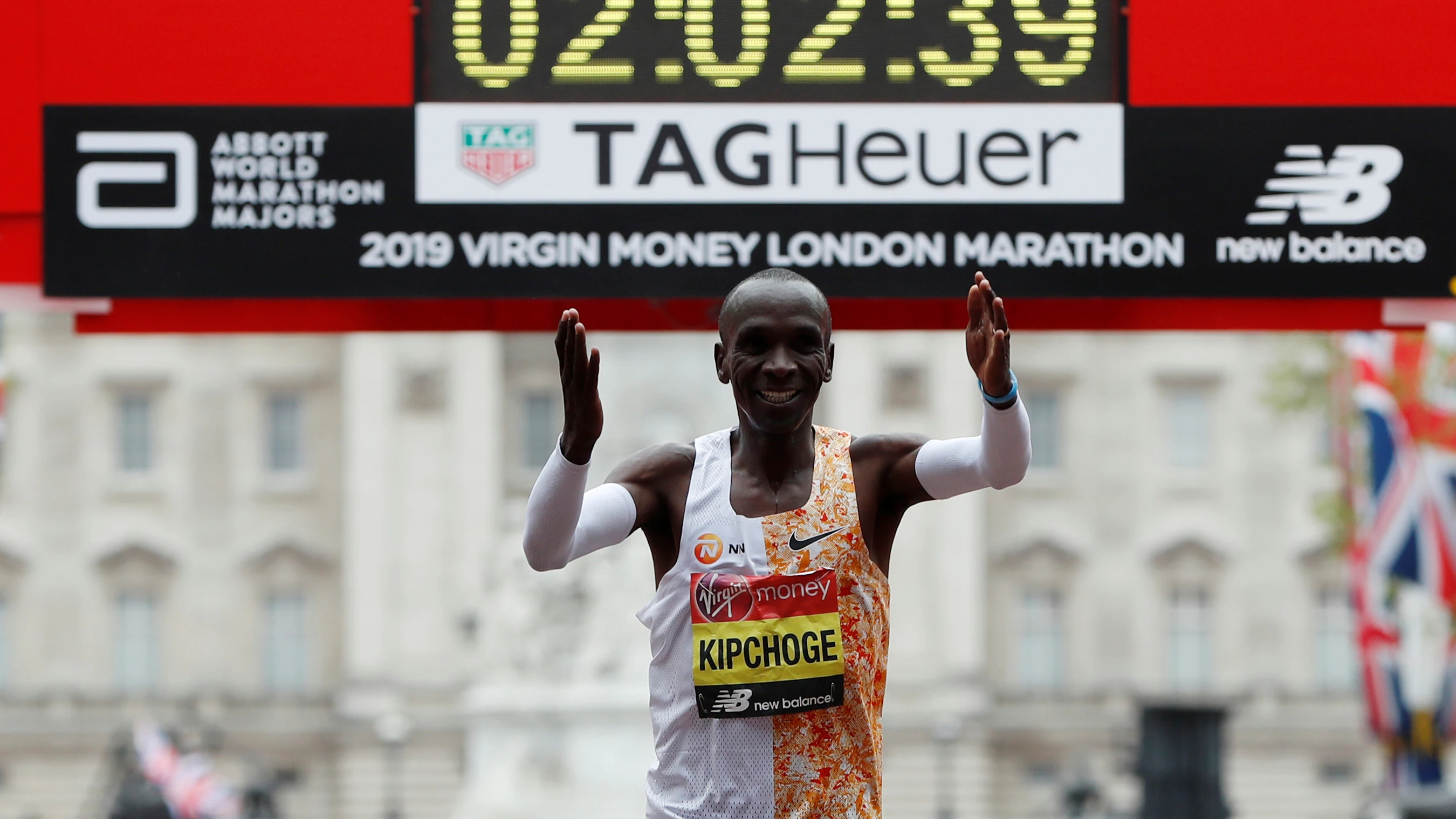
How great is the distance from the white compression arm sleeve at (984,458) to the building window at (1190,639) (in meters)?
38.8

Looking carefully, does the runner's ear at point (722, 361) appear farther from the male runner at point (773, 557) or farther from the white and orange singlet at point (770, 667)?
the white and orange singlet at point (770, 667)

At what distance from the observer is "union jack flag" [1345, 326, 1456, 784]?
16.1m

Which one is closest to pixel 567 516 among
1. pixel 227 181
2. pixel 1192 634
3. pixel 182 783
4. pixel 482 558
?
pixel 227 181

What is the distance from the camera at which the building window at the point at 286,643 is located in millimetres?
42406

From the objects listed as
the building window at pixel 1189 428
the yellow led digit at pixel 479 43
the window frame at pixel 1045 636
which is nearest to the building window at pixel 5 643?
the window frame at pixel 1045 636

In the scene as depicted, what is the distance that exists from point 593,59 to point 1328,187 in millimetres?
2069

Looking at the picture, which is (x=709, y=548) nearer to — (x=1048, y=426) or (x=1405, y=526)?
(x=1405, y=526)

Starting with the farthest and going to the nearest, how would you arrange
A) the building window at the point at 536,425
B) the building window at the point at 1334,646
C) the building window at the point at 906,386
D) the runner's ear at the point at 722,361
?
1. the building window at the point at 1334,646
2. the building window at the point at 536,425
3. the building window at the point at 906,386
4. the runner's ear at the point at 722,361

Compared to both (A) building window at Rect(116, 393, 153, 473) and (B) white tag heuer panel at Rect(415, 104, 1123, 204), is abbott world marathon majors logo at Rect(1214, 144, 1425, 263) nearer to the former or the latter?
(B) white tag heuer panel at Rect(415, 104, 1123, 204)

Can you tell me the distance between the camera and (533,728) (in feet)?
110

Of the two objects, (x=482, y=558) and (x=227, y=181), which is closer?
(x=227, y=181)

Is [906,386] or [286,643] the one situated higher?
[906,386]

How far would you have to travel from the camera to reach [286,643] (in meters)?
42.9

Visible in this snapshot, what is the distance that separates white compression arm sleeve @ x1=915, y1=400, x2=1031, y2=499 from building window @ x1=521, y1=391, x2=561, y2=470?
3691cm
